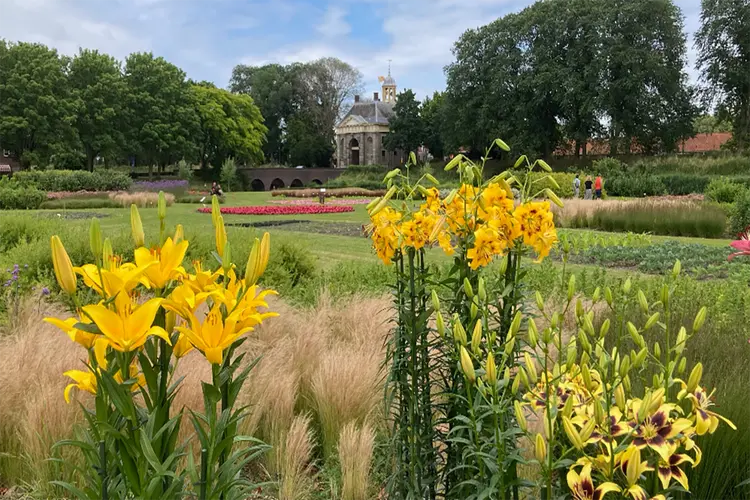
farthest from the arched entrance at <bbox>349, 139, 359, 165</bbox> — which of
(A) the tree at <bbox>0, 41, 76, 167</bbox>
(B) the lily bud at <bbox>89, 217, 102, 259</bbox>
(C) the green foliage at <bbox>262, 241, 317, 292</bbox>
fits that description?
(B) the lily bud at <bbox>89, 217, 102, 259</bbox>

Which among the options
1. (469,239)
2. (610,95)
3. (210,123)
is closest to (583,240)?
(469,239)

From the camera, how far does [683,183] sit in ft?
96.1

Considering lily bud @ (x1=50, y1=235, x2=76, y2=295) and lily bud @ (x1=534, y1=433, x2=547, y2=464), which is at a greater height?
lily bud @ (x1=50, y1=235, x2=76, y2=295)

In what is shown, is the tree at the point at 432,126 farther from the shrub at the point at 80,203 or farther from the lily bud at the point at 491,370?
the lily bud at the point at 491,370

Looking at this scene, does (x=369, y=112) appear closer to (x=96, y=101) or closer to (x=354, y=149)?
(x=354, y=149)

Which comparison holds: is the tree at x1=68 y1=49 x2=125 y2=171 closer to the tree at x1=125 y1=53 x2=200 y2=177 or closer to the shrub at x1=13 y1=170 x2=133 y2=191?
the tree at x1=125 y1=53 x2=200 y2=177

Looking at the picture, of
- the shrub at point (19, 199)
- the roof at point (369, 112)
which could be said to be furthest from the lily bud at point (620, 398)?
the roof at point (369, 112)

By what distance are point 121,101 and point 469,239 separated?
45.7 metres

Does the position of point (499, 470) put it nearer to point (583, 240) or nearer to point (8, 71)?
point (583, 240)

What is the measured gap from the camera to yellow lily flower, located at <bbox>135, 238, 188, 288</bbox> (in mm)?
1163

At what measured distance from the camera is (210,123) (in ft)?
166

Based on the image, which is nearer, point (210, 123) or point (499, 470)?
point (499, 470)

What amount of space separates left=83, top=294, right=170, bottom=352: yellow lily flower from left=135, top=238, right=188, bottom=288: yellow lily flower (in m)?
0.11

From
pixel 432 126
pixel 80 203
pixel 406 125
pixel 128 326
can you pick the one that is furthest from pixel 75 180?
pixel 432 126
